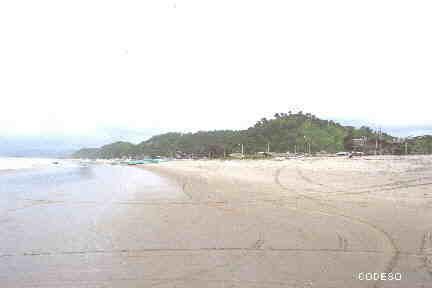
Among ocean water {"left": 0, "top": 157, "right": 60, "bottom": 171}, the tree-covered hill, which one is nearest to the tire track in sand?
ocean water {"left": 0, "top": 157, "right": 60, "bottom": 171}

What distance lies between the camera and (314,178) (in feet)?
43.1

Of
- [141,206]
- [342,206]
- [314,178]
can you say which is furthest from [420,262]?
[314,178]

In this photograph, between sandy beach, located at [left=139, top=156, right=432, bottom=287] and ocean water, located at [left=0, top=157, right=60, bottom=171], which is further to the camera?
ocean water, located at [left=0, top=157, right=60, bottom=171]

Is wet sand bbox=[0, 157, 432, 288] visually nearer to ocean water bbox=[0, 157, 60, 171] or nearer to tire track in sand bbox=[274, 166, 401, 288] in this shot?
tire track in sand bbox=[274, 166, 401, 288]

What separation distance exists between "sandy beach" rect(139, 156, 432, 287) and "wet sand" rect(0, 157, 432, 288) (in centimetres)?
2

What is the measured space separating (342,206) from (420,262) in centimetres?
394

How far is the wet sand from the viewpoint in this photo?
362 centimetres

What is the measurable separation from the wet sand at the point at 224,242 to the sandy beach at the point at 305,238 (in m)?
0.02

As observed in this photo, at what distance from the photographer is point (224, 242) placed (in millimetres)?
4996

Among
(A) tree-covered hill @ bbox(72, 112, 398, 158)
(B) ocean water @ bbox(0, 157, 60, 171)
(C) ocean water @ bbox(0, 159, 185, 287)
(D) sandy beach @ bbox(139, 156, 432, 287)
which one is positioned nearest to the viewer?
(D) sandy beach @ bbox(139, 156, 432, 287)

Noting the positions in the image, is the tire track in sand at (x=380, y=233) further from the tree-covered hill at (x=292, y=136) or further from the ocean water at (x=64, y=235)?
the tree-covered hill at (x=292, y=136)

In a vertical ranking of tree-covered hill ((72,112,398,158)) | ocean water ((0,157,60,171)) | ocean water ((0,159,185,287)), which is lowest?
ocean water ((0,157,60,171))

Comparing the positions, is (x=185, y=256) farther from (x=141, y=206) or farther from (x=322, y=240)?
(x=141, y=206)

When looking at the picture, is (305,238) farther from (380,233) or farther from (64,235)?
(64,235)
